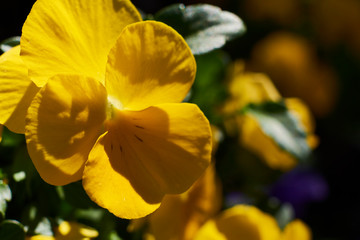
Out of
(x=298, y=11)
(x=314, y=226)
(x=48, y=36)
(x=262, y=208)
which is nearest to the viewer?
(x=48, y=36)

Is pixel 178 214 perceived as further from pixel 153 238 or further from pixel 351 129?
pixel 351 129

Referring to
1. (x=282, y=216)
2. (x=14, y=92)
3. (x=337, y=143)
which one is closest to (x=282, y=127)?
(x=282, y=216)

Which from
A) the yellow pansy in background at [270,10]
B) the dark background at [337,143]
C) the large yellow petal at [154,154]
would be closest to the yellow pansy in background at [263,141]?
the large yellow petal at [154,154]

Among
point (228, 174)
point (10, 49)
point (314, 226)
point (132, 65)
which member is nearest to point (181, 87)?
point (132, 65)

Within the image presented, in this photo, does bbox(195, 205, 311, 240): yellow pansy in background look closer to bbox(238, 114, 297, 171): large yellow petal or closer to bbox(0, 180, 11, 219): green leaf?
bbox(238, 114, 297, 171): large yellow petal

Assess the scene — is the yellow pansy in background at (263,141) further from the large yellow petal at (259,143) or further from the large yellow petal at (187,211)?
the large yellow petal at (187,211)

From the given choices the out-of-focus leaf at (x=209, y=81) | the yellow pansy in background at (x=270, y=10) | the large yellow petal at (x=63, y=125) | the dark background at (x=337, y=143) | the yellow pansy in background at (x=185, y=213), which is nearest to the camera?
the large yellow petal at (x=63, y=125)

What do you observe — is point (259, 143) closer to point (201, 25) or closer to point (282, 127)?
point (282, 127)
